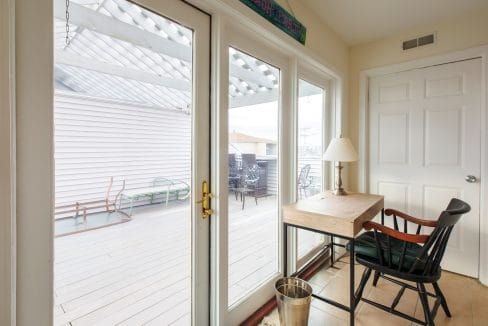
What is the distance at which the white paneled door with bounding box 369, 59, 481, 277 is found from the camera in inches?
94.7

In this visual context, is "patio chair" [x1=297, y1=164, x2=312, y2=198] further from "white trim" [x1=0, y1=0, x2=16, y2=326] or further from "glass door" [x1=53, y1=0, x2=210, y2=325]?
"white trim" [x1=0, y1=0, x2=16, y2=326]

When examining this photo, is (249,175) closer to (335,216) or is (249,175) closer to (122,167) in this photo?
(335,216)

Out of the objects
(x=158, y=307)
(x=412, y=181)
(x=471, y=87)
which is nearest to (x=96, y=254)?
(x=158, y=307)

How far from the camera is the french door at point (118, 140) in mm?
903

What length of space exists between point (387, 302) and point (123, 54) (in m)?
2.54

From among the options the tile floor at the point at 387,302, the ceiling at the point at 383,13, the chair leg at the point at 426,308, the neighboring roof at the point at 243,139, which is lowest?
the tile floor at the point at 387,302

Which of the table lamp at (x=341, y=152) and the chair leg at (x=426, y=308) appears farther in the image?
the table lamp at (x=341, y=152)

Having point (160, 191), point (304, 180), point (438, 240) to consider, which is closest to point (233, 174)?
point (160, 191)

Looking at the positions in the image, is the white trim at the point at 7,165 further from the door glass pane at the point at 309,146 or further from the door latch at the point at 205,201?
the door glass pane at the point at 309,146

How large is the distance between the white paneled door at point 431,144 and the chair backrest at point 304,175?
3.09 feet

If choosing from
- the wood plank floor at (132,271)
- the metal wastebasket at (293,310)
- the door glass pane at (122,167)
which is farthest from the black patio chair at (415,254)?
the door glass pane at (122,167)

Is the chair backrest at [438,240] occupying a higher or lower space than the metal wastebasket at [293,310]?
higher

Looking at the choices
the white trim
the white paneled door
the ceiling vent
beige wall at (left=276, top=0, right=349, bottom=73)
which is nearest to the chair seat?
the white paneled door

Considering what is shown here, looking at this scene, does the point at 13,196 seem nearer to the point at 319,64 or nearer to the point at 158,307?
the point at 158,307
